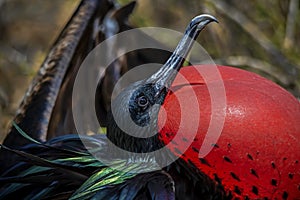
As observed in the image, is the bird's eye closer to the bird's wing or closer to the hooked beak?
the hooked beak

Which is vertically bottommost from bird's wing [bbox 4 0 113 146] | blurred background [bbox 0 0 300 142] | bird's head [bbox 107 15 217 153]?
blurred background [bbox 0 0 300 142]

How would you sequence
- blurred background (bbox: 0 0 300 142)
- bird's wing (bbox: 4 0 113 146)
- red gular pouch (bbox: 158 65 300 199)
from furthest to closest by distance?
blurred background (bbox: 0 0 300 142) → bird's wing (bbox: 4 0 113 146) → red gular pouch (bbox: 158 65 300 199)

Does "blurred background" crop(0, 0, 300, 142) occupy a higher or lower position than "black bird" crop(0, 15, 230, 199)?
lower

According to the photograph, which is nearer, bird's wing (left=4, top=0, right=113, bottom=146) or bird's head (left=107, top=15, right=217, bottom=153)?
bird's head (left=107, top=15, right=217, bottom=153)

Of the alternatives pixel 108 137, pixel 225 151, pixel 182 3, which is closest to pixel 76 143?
pixel 108 137

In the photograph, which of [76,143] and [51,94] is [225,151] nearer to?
[76,143]

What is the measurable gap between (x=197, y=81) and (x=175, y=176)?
173 millimetres

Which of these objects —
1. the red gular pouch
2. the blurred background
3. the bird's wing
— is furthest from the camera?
the blurred background

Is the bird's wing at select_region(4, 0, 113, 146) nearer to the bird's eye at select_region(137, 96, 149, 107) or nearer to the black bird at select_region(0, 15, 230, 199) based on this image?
the black bird at select_region(0, 15, 230, 199)

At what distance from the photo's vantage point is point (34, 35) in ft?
11.8

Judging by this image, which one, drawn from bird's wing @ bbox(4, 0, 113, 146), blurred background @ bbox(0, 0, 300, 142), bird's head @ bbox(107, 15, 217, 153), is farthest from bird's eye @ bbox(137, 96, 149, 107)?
blurred background @ bbox(0, 0, 300, 142)

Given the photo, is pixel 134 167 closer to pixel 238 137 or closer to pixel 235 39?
pixel 238 137

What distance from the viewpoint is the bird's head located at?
1.26m

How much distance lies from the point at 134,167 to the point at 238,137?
0.20m
